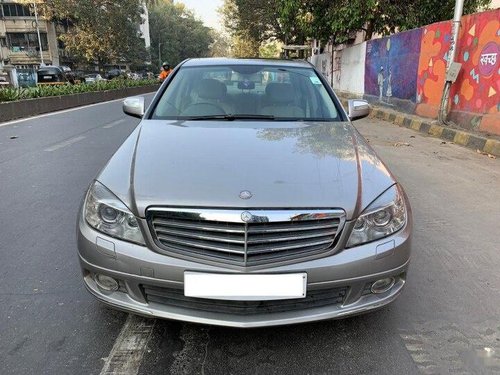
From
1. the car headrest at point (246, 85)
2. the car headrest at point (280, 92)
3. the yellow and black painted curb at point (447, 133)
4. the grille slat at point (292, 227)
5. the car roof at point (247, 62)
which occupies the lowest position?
the yellow and black painted curb at point (447, 133)

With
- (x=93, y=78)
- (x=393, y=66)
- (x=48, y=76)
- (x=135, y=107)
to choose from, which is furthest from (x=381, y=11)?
(x=93, y=78)

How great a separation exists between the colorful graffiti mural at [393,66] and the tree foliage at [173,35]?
2598 inches

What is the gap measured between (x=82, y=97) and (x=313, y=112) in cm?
1667

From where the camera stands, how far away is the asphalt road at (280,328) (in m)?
2.25

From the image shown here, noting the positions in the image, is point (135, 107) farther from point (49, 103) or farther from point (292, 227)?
point (49, 103)

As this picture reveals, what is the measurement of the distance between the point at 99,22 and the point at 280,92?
135ft

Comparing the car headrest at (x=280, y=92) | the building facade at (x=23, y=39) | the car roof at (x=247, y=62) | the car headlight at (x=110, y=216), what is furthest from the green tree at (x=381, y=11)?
the building facade at (x=23, y=39)

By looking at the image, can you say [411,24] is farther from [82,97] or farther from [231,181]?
[231,181]

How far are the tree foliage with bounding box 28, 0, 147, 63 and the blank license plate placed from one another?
138ft

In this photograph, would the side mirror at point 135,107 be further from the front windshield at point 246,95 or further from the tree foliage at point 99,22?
the tree foliage at point 99,22

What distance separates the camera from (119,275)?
7.25ft

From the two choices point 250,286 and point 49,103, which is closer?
point 250,286

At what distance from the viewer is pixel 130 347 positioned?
2.35 metres

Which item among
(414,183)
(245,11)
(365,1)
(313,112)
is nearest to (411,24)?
(365,1)
